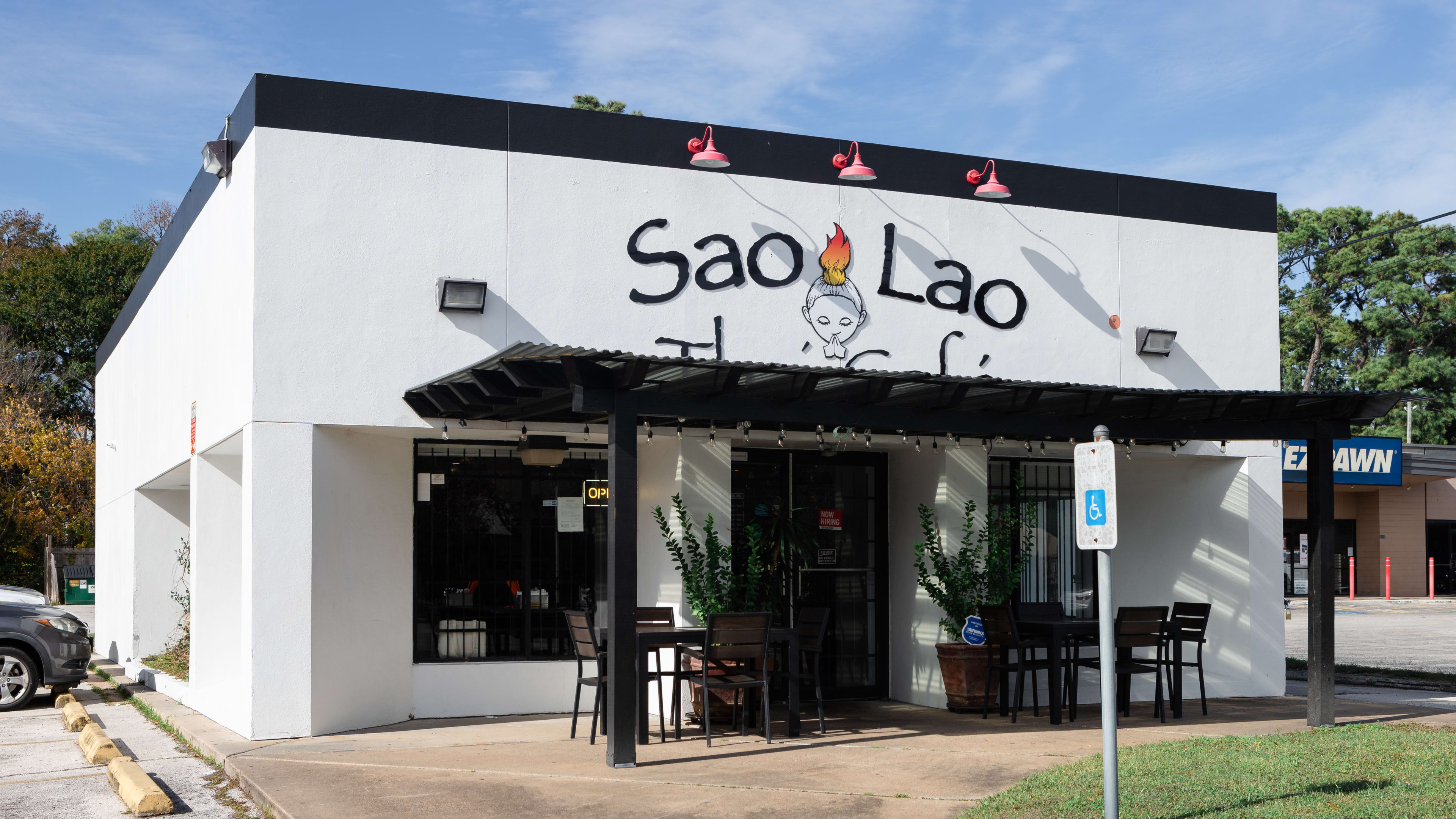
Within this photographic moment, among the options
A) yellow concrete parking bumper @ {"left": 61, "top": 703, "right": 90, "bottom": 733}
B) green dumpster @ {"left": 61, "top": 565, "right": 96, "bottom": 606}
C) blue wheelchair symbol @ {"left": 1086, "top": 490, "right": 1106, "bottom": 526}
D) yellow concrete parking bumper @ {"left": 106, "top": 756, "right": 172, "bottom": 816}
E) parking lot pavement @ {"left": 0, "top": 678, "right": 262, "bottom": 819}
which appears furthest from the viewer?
green dumpster @ {"left": 61, "top": 565, "right": 96, "bottom": 606}

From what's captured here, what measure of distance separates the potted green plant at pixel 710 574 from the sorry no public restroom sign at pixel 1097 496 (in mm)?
4362

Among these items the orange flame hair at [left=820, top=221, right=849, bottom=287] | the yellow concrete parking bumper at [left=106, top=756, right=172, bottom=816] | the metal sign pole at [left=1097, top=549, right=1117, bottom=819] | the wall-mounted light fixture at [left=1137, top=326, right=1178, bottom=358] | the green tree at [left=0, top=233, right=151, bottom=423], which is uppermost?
the green tree at [left=0, top=233, right=151, bottom=423]

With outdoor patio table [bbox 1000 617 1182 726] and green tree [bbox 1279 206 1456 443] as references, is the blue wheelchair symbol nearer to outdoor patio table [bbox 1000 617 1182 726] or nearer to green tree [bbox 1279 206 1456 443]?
outdoor patio table [bbox 1000 617 1182 726]

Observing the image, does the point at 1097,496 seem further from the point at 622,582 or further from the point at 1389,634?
the point at 1389,634

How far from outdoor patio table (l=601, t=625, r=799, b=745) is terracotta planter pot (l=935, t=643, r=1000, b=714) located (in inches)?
73.0

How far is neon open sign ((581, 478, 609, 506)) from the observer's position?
10.7 m

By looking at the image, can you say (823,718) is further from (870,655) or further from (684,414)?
(684,414)

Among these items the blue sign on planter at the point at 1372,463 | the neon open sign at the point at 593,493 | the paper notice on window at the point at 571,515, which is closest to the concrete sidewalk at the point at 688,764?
the paper notice on window at the point at 571,515

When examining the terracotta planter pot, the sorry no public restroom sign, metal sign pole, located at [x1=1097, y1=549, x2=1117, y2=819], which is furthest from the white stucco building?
metal sign pole, located at [x1=1097, y1=549, x2=1117, y2=819]

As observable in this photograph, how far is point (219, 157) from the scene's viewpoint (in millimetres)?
9922

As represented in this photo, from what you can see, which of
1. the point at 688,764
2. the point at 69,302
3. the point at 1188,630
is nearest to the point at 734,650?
the point at 688,764

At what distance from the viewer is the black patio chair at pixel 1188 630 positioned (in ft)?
33.6

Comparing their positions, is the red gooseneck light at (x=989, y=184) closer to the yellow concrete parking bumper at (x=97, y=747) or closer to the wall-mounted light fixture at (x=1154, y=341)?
the wall-mounted light fixture at (x=1154, y=341)

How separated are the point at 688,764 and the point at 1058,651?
3.57m
